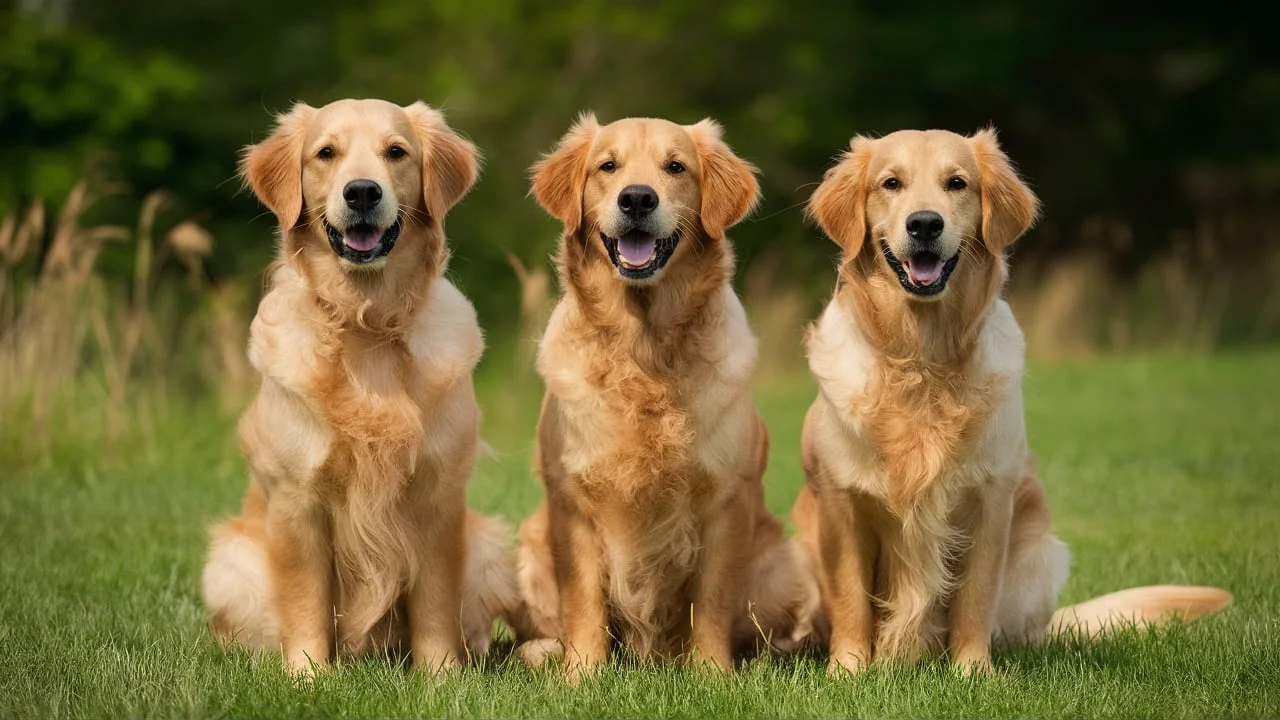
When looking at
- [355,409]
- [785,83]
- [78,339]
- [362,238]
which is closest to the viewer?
[355,409]

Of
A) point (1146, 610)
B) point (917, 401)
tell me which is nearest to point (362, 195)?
point (917, 401)

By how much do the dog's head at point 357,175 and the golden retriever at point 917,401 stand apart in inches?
47.7

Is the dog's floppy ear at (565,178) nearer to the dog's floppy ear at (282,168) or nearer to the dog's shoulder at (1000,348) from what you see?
the dog's floppy ear at (282,168)

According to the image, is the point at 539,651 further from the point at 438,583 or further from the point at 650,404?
the point at 650,404

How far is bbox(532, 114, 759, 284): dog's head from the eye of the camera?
13.9ft

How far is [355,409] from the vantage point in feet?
13.0

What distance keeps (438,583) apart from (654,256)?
1183mm

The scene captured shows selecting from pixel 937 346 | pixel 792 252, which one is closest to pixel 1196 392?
pixel 792 252

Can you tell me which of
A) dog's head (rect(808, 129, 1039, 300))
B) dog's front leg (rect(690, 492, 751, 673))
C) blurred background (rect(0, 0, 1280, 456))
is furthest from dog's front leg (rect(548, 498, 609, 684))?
blurred background (rect(0, 0, 1280, 456))

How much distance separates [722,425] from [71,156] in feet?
30.8

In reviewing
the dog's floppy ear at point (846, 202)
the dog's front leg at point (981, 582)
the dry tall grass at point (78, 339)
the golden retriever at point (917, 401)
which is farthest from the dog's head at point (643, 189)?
the dry tall grass at point (78, 339)

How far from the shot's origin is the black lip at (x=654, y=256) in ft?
13.8

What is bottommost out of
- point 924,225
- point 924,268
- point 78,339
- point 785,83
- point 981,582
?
point 78,339

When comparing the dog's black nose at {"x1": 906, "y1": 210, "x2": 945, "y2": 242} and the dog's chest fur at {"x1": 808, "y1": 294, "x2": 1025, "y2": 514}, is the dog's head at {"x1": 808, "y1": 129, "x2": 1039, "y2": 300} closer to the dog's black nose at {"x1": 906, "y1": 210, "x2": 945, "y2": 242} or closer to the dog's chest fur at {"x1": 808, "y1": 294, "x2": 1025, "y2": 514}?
the dog's black nose at {"x1": 906, "y1": 210, "x2": 945, "y2": 242}
